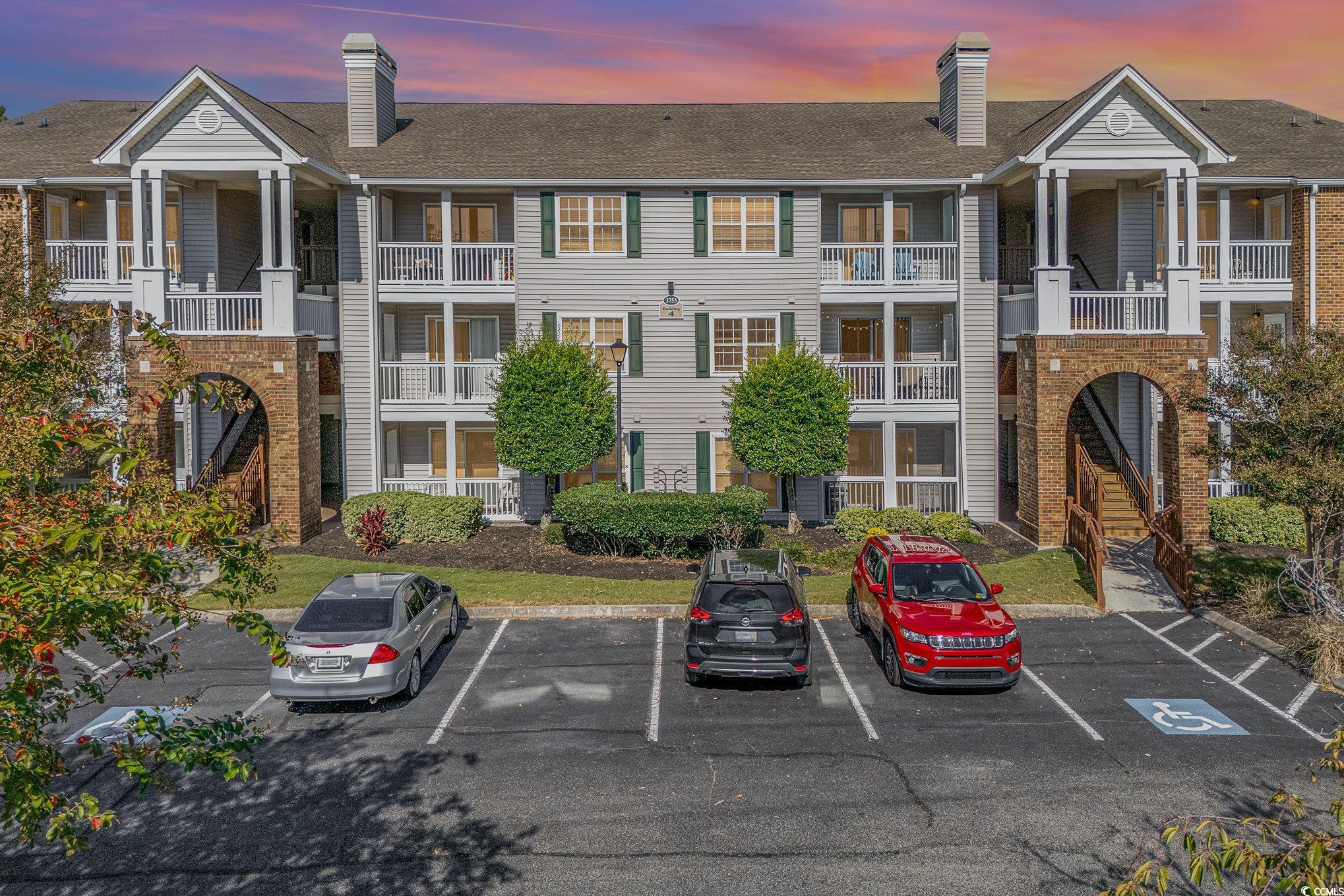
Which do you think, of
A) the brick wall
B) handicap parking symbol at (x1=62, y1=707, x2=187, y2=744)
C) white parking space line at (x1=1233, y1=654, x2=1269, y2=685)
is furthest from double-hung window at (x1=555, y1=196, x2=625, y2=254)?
the brick wall

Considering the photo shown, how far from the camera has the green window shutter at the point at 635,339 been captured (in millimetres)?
25734

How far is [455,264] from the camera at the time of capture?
26.1 m

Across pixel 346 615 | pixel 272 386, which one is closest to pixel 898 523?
pixel 346 615

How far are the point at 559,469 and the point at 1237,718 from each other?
14990mm

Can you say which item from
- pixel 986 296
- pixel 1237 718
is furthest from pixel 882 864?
pixel 986 296

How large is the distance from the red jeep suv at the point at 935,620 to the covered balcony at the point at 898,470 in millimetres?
9658

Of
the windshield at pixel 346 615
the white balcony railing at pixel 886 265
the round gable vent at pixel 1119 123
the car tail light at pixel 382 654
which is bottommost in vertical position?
the car tail light at pixel 382 654

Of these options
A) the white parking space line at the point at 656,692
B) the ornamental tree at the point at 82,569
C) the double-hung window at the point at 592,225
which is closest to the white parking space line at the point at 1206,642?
the white parking space line at the point at 656,692

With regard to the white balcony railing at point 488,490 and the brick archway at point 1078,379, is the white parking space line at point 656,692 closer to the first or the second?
the white balcony railing at point 488,490

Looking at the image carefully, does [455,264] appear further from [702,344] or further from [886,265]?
[886,265]

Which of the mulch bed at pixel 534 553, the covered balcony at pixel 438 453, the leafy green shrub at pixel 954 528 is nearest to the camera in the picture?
the mulch bed at pixel 534 553

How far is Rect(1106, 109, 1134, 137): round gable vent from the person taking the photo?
915 inches

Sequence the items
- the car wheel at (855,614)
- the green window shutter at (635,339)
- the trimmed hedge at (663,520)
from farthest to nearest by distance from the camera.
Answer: the green window shutter at (635,339), the trimmed hedge at (663,520), the car wheel at (855,614)

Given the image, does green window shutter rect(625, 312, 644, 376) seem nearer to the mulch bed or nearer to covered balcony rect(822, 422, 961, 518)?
Result: the mulch bed
